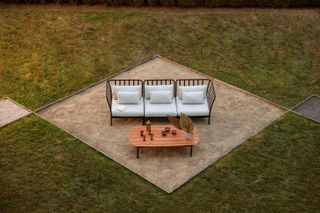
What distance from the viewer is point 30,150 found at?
568 inches

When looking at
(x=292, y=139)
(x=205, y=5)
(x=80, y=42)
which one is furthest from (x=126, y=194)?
(x=205, y=5)

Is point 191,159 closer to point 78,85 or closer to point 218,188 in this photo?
point 218,188

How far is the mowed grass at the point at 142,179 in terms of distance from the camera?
12.7 m

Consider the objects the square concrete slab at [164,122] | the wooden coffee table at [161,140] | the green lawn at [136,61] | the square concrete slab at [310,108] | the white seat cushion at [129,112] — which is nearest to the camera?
the green lawn at [136,61]

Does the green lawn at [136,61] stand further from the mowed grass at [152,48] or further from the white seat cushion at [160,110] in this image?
the white seat cushion at [160,110]

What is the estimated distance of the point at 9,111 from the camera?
16.1 meters

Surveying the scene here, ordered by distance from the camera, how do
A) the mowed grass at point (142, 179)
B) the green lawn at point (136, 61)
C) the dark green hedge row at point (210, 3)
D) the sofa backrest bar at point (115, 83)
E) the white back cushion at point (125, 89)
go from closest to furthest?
the mowed grass at point (142, 179), the green lawn at point (136, 61), the white back cushion at point (125, 89), the sofa backrest bar at point (115, 83), the dark green hedge row at point (210, 3)

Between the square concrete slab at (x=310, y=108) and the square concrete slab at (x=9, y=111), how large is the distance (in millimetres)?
8502

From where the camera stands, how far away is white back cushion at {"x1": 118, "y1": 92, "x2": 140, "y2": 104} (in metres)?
15.3

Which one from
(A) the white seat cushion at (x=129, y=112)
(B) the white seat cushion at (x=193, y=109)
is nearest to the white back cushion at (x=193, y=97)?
(B) the white seat cushion at (x=193, y=109)

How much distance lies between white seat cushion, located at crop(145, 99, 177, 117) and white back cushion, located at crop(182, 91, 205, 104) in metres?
0.40

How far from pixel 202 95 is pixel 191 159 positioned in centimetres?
223

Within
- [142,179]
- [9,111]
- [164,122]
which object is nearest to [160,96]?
[164,122]

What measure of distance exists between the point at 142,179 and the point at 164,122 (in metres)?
2.59
